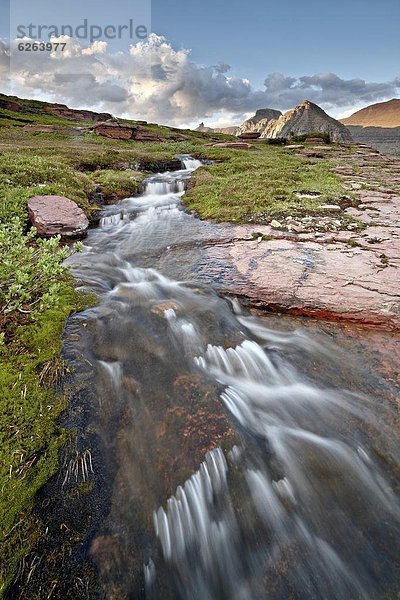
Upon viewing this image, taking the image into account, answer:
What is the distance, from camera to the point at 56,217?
33.4ft

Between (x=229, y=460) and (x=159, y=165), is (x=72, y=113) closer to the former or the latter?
(x=159, y=165)

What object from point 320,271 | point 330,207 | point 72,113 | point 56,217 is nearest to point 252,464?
point 320,271

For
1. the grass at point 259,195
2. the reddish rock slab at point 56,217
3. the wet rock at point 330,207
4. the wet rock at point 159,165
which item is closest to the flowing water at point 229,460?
the reddish rock slab at point 56,217

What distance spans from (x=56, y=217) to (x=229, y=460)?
9517 mm

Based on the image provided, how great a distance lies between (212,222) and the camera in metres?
11.5

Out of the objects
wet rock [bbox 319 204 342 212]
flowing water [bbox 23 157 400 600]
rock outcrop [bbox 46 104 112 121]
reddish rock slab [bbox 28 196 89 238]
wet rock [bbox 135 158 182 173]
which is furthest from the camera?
rock outcrop [bbox 46 104 112 121]

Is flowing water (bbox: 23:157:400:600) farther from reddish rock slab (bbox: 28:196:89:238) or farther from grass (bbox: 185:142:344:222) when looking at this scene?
grass (bbox: 185:142:344:222)

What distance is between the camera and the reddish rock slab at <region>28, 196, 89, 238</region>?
31.7 feet

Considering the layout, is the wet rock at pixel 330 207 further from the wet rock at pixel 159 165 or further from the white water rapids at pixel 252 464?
the wet rock at pixel 159 165

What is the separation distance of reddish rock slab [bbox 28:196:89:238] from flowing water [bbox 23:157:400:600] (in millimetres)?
5220

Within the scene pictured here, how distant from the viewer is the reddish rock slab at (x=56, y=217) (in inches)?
381

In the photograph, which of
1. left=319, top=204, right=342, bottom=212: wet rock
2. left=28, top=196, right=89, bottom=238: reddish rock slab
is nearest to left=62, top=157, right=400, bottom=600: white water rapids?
left=28, top=196, right=89, bottom=238: reddish rock slab

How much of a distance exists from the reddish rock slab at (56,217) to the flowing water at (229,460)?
522 cm

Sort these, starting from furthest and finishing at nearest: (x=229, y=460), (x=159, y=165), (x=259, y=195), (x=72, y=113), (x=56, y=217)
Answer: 1. (x=72, y=113)
2. (x=159, y=165)
3. (x=259, y=195)
4. (x=56, y=217)
5. (x=229, y=460)
